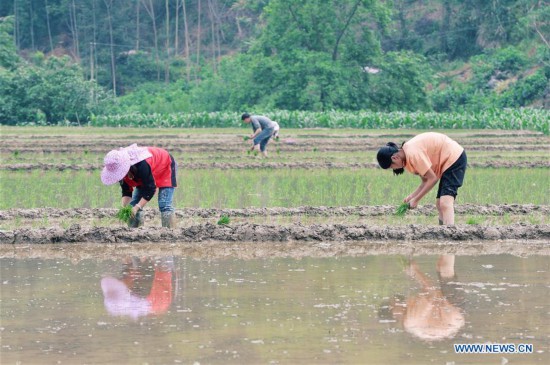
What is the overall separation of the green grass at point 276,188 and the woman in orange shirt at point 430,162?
373 cm

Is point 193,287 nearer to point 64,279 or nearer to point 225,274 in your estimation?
point 225,274

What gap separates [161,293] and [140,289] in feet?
0.84

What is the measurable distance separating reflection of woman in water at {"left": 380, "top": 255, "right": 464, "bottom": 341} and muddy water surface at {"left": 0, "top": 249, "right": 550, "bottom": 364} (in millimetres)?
13

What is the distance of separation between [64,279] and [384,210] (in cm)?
520

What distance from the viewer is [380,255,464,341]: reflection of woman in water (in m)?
6.19

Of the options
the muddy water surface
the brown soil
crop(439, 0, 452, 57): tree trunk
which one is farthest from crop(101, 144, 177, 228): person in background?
crop(439, 0, 452, 57): tree trunk

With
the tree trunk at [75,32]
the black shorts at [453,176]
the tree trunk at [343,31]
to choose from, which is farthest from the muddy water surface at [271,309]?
the tree trunk at [75,32]

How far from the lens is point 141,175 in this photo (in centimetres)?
944

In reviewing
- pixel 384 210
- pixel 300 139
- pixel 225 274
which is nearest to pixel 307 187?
pixel 384 210

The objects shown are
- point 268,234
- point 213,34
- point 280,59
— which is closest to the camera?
point 268,234

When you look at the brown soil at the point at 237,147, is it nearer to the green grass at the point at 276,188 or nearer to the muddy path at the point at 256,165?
the muddy path at the point at 256,165

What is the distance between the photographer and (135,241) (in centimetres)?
1000

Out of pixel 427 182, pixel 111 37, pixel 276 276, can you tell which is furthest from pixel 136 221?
pixel 111 37

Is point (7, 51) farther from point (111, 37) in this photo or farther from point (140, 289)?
point (140, 289)
